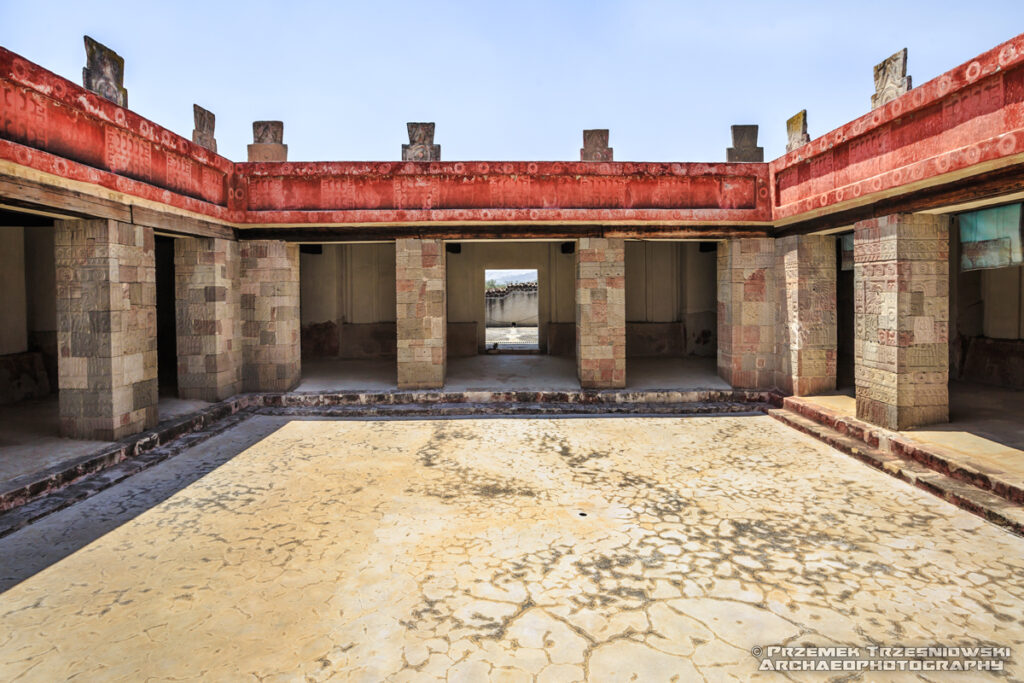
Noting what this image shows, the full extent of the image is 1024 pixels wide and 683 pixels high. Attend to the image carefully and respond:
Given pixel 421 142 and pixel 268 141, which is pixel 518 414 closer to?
pixel 421 142

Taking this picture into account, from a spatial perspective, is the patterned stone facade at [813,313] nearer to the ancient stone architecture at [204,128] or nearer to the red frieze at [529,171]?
the red frieze at [529,171]

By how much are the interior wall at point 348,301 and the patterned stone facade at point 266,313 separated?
145 inches

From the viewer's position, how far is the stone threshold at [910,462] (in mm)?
4258

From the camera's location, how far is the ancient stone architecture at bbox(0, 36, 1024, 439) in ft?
17.9

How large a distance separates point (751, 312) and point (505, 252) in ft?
20.0

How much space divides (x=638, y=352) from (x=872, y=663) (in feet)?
33.9

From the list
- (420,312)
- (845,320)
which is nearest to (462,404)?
(420,312)

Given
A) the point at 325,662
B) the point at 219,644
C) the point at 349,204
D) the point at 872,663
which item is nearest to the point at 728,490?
the point at 872,663

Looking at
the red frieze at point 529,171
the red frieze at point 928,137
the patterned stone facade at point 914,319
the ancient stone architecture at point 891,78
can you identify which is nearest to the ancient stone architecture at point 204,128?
the red frieze at point 529,171

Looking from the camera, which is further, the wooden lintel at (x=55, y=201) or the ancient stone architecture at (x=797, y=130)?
the ancient stone architecture at (x=797, y=130)

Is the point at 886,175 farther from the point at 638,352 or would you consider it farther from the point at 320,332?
the point at 320,332

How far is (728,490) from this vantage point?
491cm

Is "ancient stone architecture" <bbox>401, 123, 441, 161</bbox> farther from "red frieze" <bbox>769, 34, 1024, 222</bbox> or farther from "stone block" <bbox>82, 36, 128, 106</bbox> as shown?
"red frieze" <bbox>769, 34, 1024, 222</bbox>

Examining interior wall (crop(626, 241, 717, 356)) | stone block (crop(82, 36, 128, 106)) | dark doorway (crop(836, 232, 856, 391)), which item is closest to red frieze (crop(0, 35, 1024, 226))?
stone block (crop(82, 36, 128, 106))
